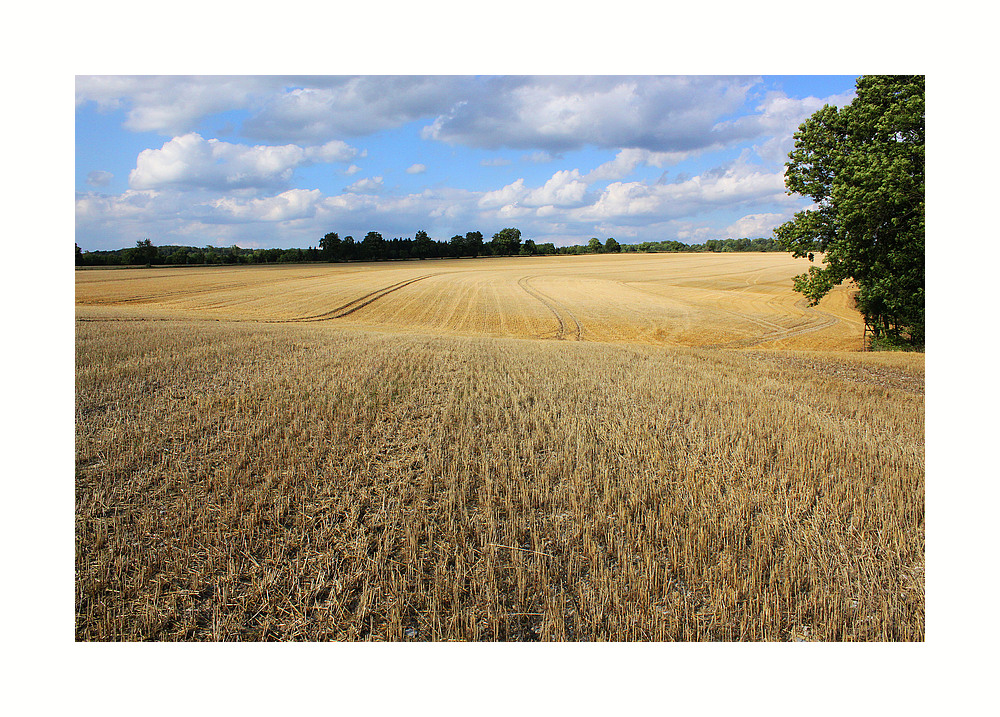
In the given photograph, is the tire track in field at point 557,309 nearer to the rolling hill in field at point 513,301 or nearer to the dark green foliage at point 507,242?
the rolling hill in field at point 513,301

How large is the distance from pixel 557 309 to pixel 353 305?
42.8ft

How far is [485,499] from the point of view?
3.82 m

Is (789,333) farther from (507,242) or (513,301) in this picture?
(507,242)

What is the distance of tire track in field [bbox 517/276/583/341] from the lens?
2142cm

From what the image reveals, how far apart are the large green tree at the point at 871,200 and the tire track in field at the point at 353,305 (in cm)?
2174

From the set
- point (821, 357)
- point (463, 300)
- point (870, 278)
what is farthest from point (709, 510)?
point (463, 300)

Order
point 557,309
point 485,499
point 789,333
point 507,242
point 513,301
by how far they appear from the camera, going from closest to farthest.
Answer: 1. point 485,499
2. point 789,333
3. point 557,309
4. point 513,301
5. point 507,242

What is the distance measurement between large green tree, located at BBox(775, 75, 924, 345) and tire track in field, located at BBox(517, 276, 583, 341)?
377 inches

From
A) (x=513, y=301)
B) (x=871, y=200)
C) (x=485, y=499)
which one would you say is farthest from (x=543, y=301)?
(x=485, y=499)

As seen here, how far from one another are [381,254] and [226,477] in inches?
1758

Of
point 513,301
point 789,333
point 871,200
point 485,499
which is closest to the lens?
point 485,499

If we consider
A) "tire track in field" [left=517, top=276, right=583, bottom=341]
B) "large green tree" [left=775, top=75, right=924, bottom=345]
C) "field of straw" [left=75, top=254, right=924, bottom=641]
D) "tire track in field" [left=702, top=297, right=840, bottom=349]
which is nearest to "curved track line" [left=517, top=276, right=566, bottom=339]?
"tire track in field" [left=517, top=276, right=583, bottom=341]

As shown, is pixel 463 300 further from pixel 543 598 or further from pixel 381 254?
pixel 543 598

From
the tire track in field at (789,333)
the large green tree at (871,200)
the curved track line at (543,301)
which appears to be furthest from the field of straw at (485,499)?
the curved track line at (543,301)
